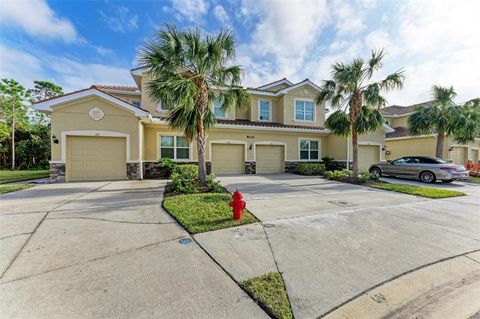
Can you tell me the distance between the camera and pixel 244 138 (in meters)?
13.7

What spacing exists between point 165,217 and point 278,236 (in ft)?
8.92

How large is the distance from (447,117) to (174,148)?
18615mm

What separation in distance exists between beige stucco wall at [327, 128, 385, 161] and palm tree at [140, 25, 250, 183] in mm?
10684

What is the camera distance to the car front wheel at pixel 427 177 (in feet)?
35.6

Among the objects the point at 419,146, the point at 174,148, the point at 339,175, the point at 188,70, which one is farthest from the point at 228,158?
the point at 419,146

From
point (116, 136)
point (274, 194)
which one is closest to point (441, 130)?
point (274, 194)

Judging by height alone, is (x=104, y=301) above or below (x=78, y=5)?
below

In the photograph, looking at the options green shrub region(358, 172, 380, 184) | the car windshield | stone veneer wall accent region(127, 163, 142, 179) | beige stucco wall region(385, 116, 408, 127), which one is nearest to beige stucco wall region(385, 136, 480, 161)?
beige stucco wall region(385, 116, 408, 127)

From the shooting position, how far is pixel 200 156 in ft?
26.1

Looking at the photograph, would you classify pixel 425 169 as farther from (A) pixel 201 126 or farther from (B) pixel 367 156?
(A) pixel 201 126

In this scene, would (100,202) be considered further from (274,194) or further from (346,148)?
(346,148)

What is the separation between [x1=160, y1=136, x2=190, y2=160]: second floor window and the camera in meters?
12.5

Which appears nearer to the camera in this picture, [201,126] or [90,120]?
[201,126]

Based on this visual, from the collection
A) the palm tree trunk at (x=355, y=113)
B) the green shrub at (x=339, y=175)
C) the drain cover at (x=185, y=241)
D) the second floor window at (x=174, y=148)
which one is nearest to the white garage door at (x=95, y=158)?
the second floor window at (x=174, y=148)
